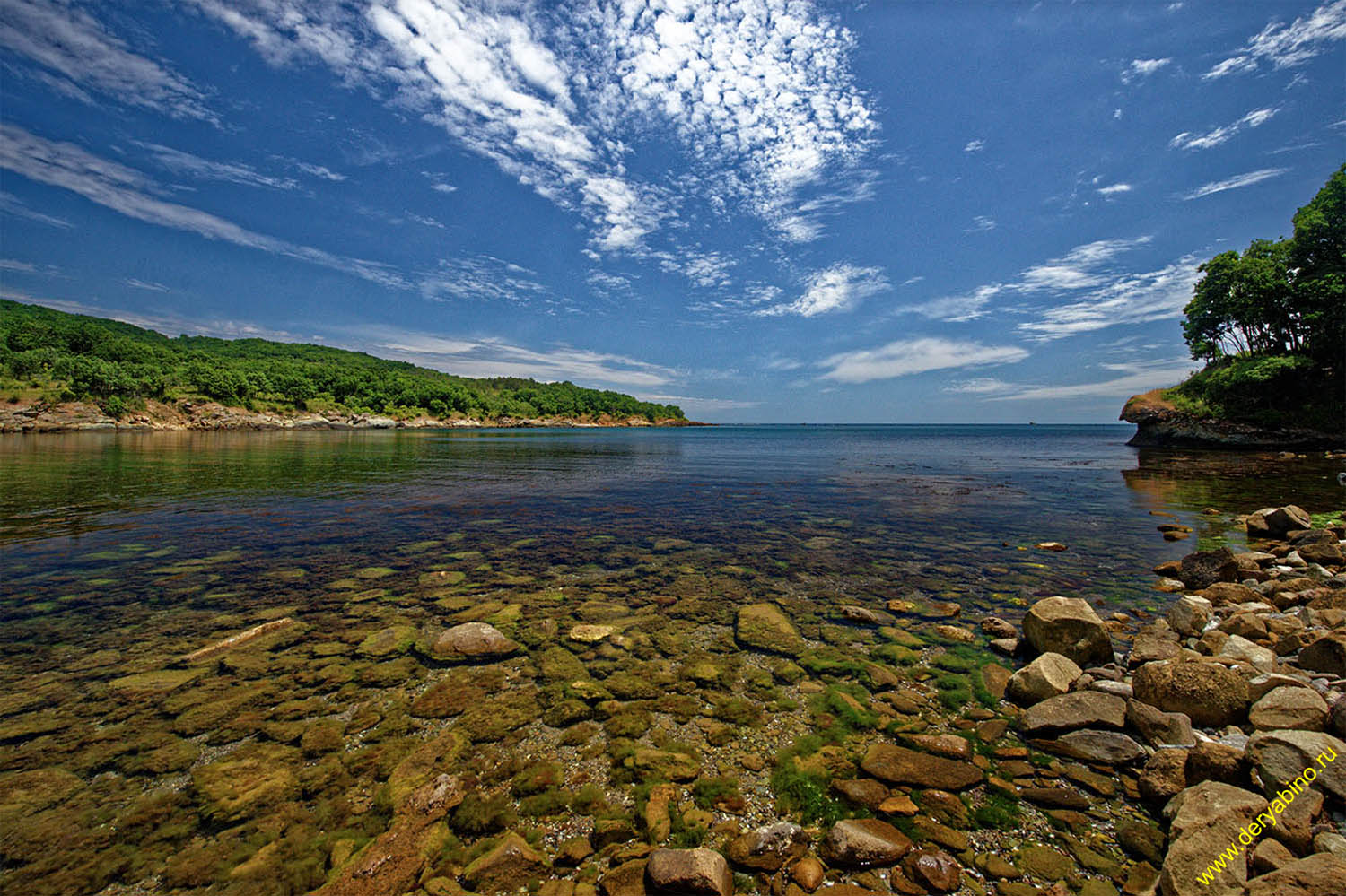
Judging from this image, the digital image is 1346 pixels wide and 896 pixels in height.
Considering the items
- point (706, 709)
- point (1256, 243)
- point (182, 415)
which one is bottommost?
point (706, 709)

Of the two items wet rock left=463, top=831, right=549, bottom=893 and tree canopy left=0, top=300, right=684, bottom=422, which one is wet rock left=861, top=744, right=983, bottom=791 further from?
tree canopy left=0, top=300, right=684, bottom=422

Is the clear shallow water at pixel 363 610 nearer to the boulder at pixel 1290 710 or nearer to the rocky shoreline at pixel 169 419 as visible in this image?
the boulder at pixel 1290 710

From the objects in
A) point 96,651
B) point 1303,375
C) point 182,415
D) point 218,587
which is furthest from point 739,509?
point 182,415

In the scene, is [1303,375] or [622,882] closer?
[622,882]

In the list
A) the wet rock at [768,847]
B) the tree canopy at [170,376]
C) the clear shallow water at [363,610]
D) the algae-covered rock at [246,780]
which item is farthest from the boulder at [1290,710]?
the tree canopy at [170,376]

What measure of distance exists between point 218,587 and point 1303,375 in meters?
76.0

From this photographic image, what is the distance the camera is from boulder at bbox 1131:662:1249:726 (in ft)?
16.7

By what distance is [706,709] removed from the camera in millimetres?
5938

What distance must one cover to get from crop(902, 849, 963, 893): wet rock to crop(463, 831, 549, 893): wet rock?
2.84m

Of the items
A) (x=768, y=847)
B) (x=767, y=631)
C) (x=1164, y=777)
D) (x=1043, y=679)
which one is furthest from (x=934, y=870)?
(x=767, y=631)

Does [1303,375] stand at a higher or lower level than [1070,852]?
higher

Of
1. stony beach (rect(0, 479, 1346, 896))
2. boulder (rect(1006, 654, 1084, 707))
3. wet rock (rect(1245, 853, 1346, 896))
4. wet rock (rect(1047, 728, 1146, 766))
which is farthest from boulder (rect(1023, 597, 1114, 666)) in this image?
wet rock (rect(1245, 853, 1346, 896))

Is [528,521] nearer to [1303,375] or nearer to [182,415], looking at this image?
[1303,375]

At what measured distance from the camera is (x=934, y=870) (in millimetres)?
3637
